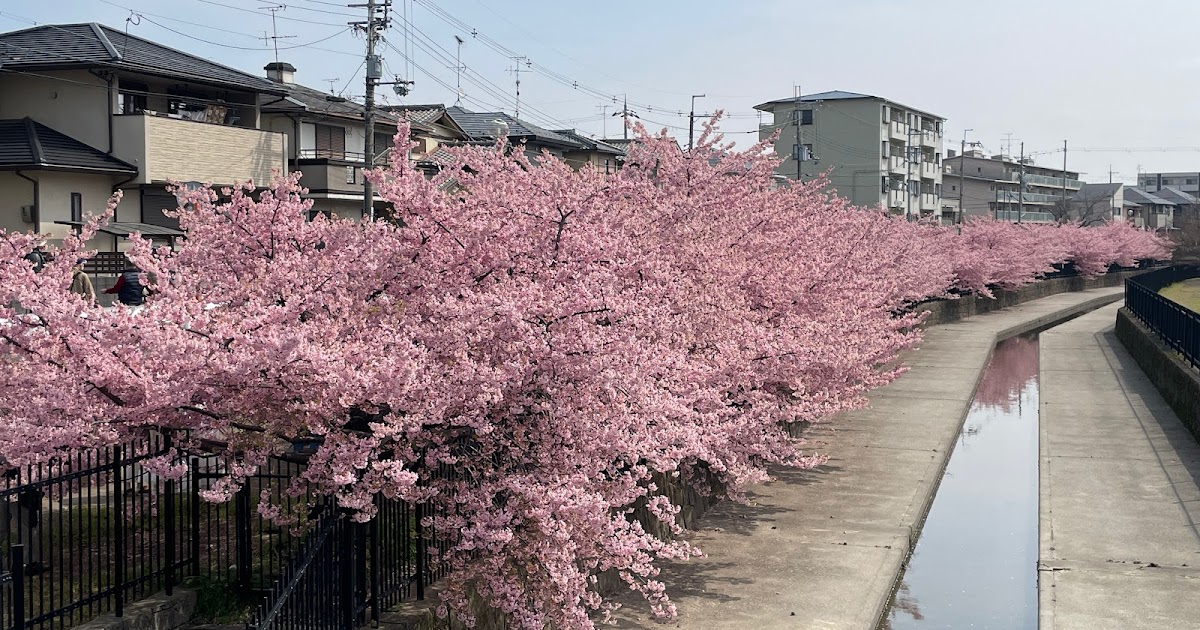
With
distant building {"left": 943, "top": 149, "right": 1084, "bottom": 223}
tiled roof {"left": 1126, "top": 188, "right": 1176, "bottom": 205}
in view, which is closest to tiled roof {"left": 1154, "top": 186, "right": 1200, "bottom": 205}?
tiled roof {"left": 1126, "top": 188, "right": 1176, "bottom": 205}

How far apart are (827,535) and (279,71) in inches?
1412

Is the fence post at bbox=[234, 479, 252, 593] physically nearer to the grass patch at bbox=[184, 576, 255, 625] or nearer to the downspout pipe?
the grass patch at bbox=[184, 576, 255, 625]

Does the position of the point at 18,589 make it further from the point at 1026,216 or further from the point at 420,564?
the point at 1026,216

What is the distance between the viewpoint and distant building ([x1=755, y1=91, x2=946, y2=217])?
87.0 m

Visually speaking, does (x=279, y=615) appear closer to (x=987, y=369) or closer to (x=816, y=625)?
(x=816, y=625)

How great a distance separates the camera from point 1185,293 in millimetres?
50688

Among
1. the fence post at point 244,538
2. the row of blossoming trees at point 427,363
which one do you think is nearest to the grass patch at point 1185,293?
the row of blossoming trees at point 427,363

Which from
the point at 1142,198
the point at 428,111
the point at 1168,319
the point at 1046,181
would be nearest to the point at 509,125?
→ the point at 428,111

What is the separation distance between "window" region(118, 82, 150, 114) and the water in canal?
22.8m

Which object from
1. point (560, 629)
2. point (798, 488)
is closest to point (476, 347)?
point (560, 629)

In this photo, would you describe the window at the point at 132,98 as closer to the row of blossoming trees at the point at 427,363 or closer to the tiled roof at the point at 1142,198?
the row of blossoming trees at the point at 427,363

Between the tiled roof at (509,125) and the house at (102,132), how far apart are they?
20.0 metres

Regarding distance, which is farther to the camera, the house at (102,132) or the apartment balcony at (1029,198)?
the apartment balcony at (1029,198)

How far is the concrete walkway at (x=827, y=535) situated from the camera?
11414 mm
